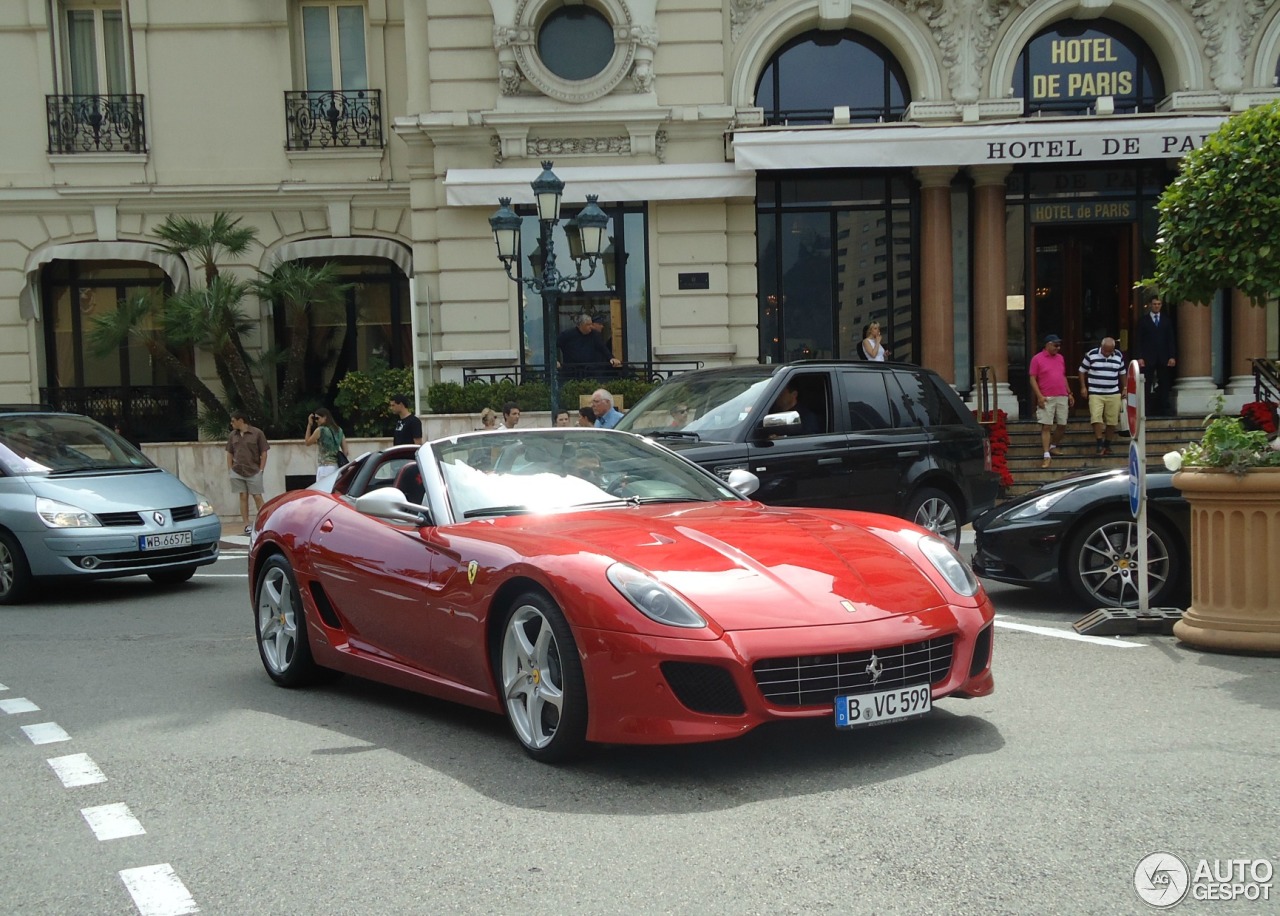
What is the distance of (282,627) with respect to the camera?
7.46 meters

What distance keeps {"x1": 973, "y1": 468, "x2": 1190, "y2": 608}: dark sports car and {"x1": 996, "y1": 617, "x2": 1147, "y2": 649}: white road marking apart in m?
0.56

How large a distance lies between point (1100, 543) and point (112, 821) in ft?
21.7

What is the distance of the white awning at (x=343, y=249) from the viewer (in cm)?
2338

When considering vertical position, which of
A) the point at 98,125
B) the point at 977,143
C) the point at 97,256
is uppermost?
the point at 98,125

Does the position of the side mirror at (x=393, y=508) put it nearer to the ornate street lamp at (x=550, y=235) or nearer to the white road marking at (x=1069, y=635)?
the white road marking at (x=1069, y=635)

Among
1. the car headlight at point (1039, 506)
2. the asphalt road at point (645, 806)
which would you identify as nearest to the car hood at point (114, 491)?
the asphalt road at point (645, 806)

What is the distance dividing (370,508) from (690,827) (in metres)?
2.42

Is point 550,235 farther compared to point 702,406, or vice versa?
point 550,235

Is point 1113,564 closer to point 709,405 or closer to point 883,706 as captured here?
point 709,405

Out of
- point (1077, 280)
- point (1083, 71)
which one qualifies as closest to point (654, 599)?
point (1077, 280)

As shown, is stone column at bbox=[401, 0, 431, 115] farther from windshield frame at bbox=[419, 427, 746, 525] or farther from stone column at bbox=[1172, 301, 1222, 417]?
windshield frame at bbox=[419, 427, 746, 525]

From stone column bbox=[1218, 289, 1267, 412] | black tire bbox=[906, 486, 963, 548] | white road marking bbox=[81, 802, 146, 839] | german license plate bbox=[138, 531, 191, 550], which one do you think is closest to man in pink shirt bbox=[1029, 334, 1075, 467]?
stone column bbox=[1218, 289, 1267, 412]

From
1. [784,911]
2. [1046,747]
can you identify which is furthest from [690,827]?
[1046,747]

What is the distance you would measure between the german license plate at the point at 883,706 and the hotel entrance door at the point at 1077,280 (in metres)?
18.5
